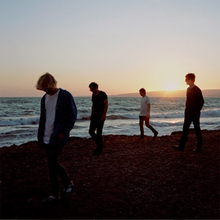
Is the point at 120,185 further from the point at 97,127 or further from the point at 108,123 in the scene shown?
the point at 108,123

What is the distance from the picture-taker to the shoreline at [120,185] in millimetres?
3555

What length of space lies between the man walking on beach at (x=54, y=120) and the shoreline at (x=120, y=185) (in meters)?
0.45

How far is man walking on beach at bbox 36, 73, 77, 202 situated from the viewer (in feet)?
11.9

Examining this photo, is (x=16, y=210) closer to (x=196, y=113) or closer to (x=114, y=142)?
(x=196, y=113)

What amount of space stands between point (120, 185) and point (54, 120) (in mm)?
1773

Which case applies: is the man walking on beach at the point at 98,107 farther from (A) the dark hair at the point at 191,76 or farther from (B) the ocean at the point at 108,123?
(B) the ocean at the point at 108,123

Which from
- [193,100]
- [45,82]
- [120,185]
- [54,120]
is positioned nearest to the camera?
[45,82]

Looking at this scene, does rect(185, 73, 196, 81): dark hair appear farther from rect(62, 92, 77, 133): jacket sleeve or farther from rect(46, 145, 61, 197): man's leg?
rect(46, 145, 61, 197): man's leg

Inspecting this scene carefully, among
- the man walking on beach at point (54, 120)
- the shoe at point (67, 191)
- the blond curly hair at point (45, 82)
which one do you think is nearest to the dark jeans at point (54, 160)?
the man walking on beach at point (54, 120)

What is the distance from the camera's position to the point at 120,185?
4547mm

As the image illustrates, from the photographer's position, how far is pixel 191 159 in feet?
19.8

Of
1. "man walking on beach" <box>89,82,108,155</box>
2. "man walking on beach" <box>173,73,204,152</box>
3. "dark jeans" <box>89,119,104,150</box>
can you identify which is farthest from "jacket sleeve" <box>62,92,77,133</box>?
"man walking on beach" <box>173,73,204,152</box>

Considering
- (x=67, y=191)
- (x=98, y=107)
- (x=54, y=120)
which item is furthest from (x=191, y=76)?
(x=67, y=191)

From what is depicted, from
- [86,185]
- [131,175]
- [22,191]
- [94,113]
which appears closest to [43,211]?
[22,191]
